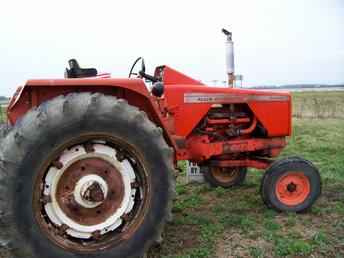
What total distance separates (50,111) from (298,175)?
285 centimetres

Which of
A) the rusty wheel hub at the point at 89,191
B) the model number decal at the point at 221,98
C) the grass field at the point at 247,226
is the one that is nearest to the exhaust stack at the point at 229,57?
the model number decal at the point at 221,98

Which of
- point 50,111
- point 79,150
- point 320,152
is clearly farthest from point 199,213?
point 320,152

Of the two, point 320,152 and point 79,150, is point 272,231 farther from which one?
point 320,152

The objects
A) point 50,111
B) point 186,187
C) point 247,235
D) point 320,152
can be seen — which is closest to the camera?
point 50,111

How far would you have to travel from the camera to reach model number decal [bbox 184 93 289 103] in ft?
13.8

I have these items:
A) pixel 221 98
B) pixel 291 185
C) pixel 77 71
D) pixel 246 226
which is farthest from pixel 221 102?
pixel 77 71

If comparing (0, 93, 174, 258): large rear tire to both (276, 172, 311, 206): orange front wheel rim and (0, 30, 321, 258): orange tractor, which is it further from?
(276, 172, 311, 206): orange front wheel rim

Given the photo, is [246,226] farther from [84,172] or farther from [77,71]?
[77,71]

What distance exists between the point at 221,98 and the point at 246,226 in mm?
1358

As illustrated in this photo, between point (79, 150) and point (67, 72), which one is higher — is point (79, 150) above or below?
below

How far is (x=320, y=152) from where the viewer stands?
8125mm

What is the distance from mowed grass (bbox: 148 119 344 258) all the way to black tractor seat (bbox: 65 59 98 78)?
1699 mm

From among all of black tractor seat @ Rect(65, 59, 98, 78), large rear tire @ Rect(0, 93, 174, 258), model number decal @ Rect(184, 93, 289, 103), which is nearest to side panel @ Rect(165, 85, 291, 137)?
model number decal @ Rect(184, 93, 289, 103)

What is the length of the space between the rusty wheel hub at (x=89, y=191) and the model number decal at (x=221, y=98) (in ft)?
4.43
